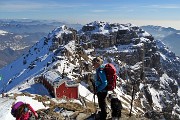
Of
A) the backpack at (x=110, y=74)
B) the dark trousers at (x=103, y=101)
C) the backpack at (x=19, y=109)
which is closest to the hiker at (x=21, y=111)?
the backpack at (x=19, y=109)

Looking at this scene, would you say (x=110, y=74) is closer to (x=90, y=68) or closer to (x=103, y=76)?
(x=103, y=76)

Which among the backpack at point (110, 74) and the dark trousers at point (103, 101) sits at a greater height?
the backpack at point (110, 74)

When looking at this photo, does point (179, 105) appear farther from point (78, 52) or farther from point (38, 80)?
point (38, 80)

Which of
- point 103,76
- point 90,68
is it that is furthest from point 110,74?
point 90,68

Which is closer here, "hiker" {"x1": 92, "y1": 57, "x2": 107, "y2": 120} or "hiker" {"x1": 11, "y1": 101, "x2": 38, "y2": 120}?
"hiker" {"x1": 11, "y1": 101, "x2": 38, "y2": 120}

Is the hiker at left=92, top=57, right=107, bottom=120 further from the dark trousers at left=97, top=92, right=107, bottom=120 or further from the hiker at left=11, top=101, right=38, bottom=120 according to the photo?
the hiker at left=11, top=101, right=38, bottom=120

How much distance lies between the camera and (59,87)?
7969 cm

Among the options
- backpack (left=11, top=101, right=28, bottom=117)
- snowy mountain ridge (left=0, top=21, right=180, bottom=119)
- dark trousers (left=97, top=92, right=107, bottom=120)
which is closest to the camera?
backpack (left=11, top=101, right=28, bottom=117)

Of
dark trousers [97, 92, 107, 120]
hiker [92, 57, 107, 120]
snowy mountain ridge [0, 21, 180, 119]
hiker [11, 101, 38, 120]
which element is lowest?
snowy mountain ridge [0, 21, 180, 119]

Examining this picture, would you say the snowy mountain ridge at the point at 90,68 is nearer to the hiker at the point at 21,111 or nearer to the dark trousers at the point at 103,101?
the dark trousers at the point at 103,101

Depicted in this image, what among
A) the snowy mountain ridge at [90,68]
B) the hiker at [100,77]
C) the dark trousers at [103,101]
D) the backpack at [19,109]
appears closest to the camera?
the backpack at [19,109]

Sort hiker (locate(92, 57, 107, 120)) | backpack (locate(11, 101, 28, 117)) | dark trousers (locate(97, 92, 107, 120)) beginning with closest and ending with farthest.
Answer: 1. backpack (locate(11, 101, 28, 117))
2. hiker (locate(92, 57, 107, 120))
3. dark trousers (locate(97, 92, 107, 120))

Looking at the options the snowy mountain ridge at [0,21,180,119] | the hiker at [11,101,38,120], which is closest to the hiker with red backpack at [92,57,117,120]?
the hiker at [11,101,38,120]

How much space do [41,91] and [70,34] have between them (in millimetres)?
114849
